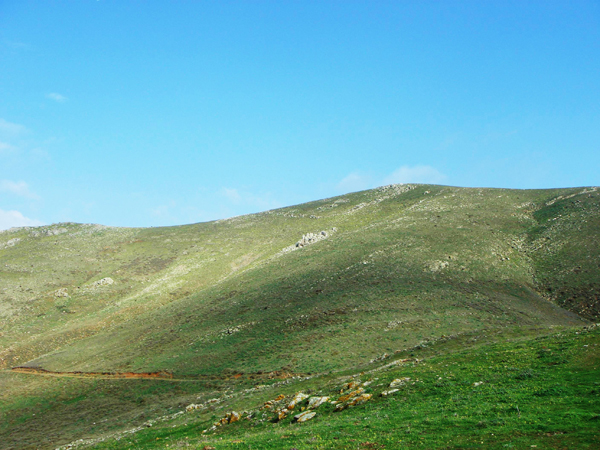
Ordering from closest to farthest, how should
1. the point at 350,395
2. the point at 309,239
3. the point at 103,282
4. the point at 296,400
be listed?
the point at 350,395, the point at 296,400, the point at 103,282, the point at 309,239

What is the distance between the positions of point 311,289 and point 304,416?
37815 millimetres

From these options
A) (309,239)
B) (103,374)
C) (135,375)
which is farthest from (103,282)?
(135,375)

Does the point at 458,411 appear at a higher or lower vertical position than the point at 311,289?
lower

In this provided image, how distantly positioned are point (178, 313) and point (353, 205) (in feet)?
228

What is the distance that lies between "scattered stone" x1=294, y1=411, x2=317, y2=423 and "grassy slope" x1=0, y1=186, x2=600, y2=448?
14456mm

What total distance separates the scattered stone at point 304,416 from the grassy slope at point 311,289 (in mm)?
14456

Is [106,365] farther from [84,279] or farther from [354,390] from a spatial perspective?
[84,279]

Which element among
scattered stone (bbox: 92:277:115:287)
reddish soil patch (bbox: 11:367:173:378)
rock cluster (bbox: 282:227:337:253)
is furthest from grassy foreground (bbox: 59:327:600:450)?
scattered stone (bbox: 92:277:115:287)

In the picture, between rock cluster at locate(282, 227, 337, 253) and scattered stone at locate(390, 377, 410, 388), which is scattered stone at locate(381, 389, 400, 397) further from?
rock cluster at locate(282, 227, 337, 253)

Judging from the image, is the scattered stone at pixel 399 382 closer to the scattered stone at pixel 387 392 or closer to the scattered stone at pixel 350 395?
the scattered stone at pixel 387 392

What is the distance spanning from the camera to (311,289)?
60.8 m

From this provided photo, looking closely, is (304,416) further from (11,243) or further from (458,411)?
(11,243)

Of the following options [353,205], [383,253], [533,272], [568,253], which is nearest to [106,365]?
[383,253]

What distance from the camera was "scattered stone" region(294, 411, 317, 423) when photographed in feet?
74.8
